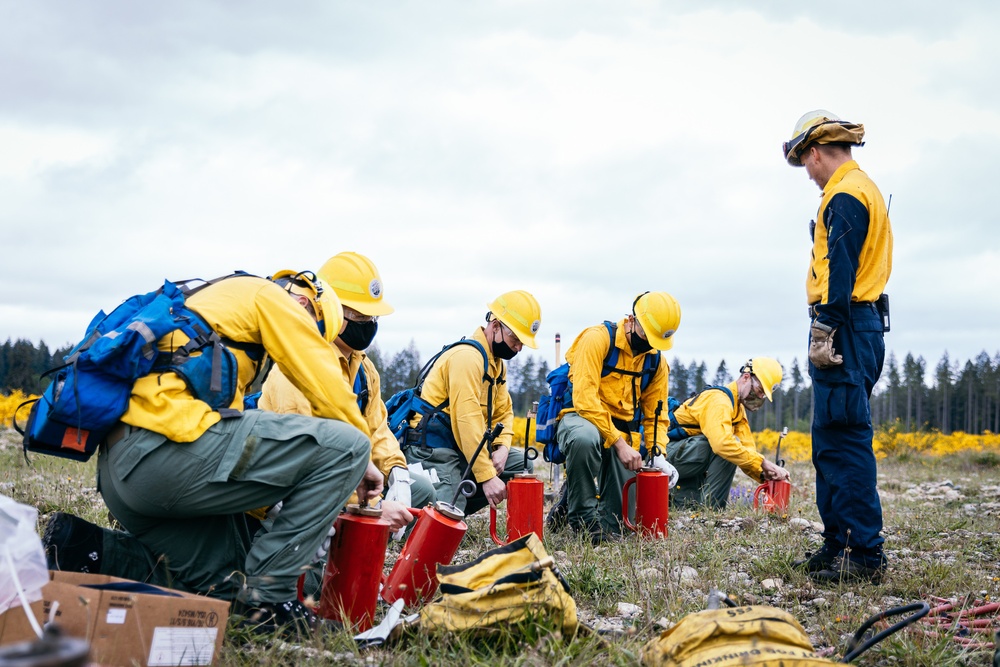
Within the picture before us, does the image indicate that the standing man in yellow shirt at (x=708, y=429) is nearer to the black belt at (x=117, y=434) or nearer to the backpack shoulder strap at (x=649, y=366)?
the backpack shoulder strap at (x=649, y=366)

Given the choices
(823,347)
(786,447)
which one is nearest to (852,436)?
(823,347)

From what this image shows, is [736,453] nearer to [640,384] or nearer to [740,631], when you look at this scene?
[640,384]

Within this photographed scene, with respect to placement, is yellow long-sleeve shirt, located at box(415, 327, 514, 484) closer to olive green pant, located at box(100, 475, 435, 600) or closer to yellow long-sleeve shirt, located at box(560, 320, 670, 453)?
yellow long-sleeve shirt, located at box(560, 320, 670, 453)

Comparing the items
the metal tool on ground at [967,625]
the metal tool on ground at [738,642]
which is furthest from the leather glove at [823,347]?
the metal tool on ground at [738,642]

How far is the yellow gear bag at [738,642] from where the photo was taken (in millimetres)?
2357

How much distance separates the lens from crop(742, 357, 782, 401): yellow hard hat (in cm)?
834

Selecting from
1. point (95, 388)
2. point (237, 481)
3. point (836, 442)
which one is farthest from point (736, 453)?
point (95, 388)

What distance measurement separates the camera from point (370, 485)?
12.8 ft

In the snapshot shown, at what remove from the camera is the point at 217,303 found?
3.40m

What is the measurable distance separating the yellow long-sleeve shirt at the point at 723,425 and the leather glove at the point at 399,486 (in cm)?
400

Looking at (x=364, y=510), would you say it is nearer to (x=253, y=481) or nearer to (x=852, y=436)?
(x=253, y=481)

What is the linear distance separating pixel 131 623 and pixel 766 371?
722 centimetres

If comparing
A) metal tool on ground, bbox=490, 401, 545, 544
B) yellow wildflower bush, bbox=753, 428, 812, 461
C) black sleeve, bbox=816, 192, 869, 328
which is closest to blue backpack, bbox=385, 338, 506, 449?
metal tool on ground, bbox=490, 401, 545, 544

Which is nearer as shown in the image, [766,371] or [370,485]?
[370,485]
